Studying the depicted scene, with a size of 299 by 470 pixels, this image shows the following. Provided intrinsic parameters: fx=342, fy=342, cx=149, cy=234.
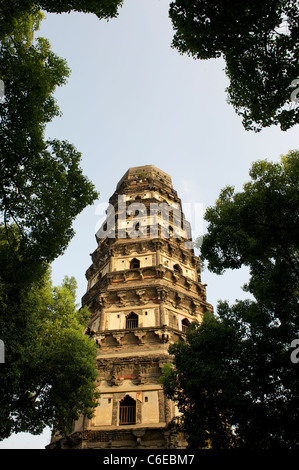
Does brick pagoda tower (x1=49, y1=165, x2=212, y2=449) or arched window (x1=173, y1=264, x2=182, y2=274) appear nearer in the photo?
brick pagoda tower (x1=49, y1=165, x2=212, y2=449)

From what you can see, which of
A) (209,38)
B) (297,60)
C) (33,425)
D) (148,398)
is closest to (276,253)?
(297,60)

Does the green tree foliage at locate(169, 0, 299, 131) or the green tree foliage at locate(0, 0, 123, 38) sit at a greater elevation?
the green tree foliage at locate(0, 0, 123, 38)

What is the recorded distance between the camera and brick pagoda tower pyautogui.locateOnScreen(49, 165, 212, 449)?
13234mm

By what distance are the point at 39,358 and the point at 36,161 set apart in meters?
5.92

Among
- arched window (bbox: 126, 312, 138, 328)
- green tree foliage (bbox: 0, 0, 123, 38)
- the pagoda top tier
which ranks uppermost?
the pagoda top tier

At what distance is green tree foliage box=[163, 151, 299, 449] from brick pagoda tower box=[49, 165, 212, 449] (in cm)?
294

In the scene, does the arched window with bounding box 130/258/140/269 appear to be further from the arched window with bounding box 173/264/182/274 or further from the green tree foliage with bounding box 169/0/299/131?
the green tree foliage with bounding box 169/0/299/131

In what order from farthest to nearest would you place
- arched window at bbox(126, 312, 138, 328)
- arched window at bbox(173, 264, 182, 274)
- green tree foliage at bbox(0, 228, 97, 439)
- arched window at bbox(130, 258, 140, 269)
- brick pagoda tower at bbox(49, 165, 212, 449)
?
arched window at bbox(173, 264, 182, 274)
arched window at bbox(130, 258, 140, 269)
arched window at bbox(126, 312, 138, 328)
brick pagoda tower at bbox(49, 165, 212, 449)
green tree foliage at bbox(0, 228, 97, 439)

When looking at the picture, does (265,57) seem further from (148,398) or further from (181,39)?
(148,398)

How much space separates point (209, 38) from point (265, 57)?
1398mm

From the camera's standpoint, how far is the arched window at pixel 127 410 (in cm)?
1347

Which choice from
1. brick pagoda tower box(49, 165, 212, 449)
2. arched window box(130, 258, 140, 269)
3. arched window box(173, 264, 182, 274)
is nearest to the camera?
brick pagoda tower box(49, 165, 212, 449)

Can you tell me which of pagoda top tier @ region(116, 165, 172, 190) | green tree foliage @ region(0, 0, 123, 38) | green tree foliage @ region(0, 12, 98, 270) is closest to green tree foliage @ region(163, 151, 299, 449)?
green tree foliage @ region(0, 12, 98, 270)

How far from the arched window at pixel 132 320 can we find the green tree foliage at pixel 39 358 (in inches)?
158
